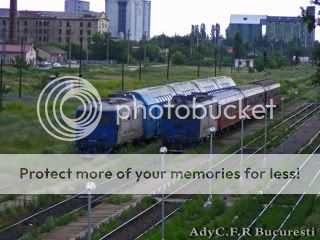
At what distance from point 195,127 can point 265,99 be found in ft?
49.2

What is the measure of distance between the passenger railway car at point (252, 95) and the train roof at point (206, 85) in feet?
4.97

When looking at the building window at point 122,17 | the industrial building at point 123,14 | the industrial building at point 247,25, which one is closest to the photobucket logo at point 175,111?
the industrial building at point 247,25

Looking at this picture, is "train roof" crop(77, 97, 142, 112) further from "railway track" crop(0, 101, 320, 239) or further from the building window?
the building window

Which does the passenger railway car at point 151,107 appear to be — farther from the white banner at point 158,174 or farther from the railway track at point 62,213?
the railway track at point 62,213

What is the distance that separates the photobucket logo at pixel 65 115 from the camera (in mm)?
22984

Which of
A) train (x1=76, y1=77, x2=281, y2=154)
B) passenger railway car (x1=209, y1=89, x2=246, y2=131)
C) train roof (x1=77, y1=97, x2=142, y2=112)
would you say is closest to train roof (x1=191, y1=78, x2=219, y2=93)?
passenger railway car (x1=209, y1=89, x2=246, y2=131)

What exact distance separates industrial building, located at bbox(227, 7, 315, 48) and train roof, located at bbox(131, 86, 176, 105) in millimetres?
123846

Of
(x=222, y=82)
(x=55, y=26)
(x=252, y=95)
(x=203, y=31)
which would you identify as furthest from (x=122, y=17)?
(x=252, y=95)

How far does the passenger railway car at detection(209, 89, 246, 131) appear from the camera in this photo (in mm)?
27938

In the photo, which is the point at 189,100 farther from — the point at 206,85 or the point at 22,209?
the point at 206,85

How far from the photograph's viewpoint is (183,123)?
80.9 ft

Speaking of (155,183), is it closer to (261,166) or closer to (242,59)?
(261,166)

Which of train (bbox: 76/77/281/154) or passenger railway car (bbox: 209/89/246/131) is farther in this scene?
passenger railway car (bbox: 209/89/246/131)

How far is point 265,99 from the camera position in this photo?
128ft
